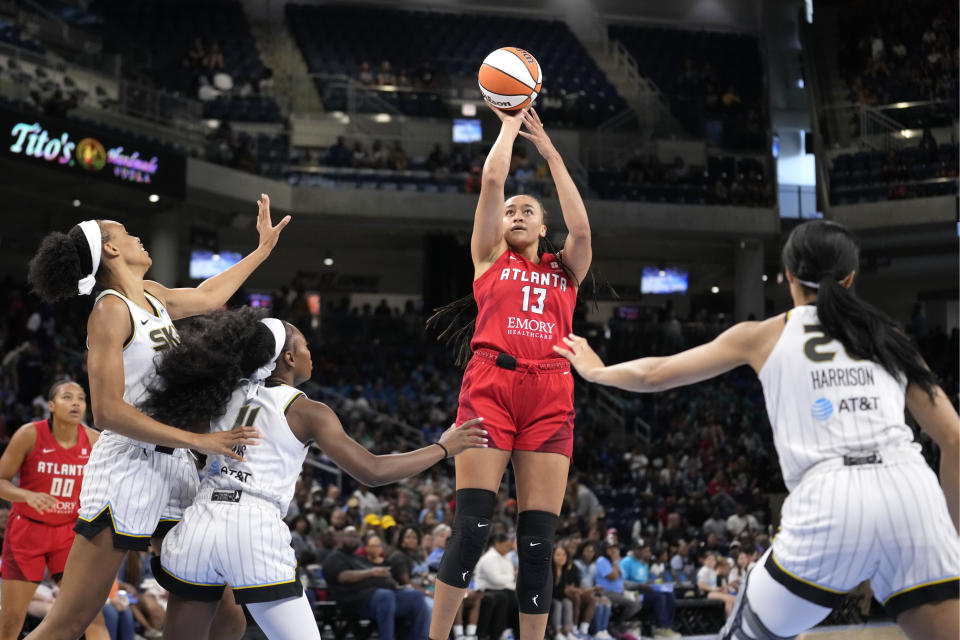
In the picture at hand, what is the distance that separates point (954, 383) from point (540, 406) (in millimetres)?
18908

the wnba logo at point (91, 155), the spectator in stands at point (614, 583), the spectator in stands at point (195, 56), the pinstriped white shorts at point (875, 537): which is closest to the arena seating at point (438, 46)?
the spectator in stands at point (195, 56)

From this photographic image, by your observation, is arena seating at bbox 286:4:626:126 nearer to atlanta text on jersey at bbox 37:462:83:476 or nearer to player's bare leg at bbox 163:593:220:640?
atlanta text on jersey at bbox 37:462:83:476

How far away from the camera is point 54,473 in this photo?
5.95 m

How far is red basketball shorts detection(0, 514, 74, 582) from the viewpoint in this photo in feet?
18.9

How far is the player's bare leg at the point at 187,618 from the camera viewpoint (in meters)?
3.96

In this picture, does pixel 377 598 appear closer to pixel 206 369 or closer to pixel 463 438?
pixel 463 438

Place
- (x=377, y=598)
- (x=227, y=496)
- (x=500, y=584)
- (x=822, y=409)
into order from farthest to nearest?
(x=500, y=584) < (x=377, y=598) < (x=227, y=496) < (x=822, y=409)

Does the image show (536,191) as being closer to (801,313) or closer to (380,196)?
(380,196)

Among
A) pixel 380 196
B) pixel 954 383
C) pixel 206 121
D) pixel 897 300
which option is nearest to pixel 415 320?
pixel 380 196

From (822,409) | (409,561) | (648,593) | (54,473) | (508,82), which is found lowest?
(648,593)

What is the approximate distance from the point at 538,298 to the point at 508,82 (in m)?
1.11

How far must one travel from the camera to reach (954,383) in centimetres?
2145

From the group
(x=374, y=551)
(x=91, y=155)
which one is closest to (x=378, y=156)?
(x=91, y=155)

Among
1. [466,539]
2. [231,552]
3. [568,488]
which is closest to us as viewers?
[231,552]
